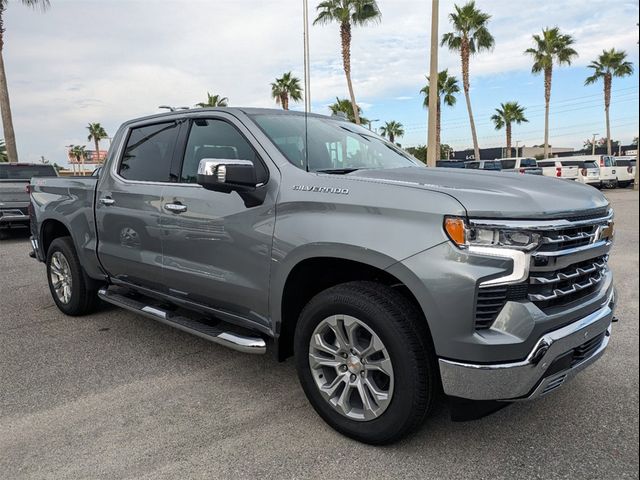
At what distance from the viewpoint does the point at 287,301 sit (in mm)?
3119

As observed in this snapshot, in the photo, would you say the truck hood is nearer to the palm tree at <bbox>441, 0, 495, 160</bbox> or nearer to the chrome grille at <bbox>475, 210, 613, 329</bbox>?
the chrome grille at <bbox>475, 210, 613, 329</bbox>

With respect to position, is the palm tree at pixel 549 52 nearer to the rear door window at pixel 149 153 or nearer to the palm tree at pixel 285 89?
the palm tree at pixel 285 89

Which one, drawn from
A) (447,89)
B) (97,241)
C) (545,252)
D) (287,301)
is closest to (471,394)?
(545,252)

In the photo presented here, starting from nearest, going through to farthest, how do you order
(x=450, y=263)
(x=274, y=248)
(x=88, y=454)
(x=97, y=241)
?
(x=450, y=263), (x=88, y=454), (x=274, y=248), (x=97, y=241)

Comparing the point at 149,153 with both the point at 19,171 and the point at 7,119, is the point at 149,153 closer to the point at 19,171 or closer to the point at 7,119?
the point at 19,171

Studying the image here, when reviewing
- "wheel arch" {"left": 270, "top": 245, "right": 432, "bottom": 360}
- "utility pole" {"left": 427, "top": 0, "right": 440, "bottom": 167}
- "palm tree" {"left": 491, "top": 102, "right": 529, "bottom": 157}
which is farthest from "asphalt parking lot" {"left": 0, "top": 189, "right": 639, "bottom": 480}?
"palm tree" {"left": 491, "top": 102, "right": 529, "bottom": 157}

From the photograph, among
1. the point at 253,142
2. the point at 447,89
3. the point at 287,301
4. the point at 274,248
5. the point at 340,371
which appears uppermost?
the point at 447,89

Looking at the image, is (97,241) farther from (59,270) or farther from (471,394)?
(471,394)

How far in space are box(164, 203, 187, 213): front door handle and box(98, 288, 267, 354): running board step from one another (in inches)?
31.5

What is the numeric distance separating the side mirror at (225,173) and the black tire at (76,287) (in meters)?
2.65

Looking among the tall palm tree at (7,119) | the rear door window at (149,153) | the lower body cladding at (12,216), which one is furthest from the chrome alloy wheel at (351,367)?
the tall palm tree at (7,119)

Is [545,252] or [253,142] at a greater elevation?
[253,142]

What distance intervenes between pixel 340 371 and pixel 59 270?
12.4 feet

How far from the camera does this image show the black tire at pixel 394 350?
249 centimetres
